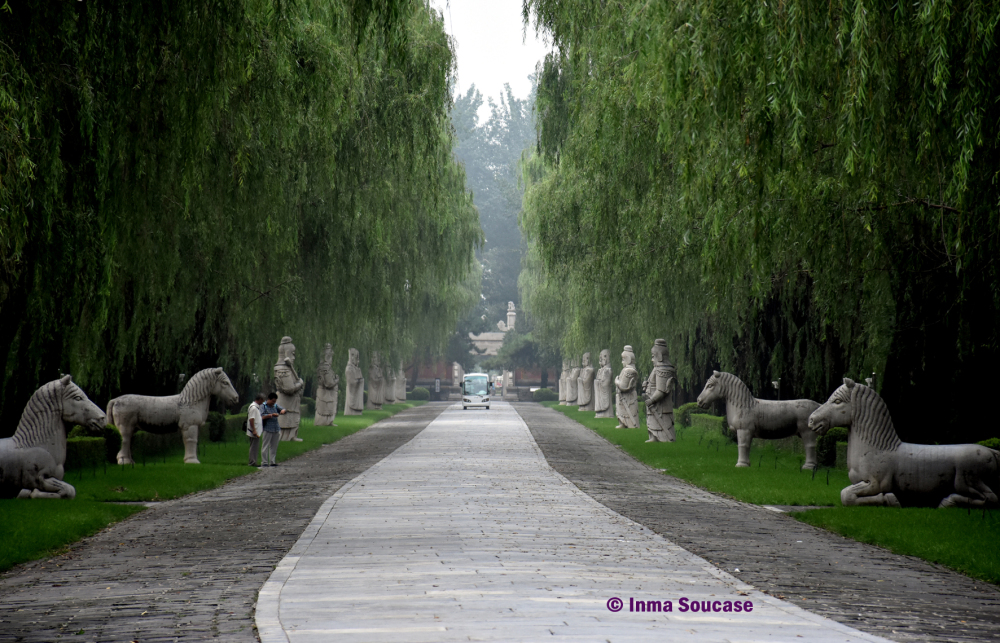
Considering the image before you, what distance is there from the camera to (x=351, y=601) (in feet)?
21.7

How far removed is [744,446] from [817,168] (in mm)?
9136

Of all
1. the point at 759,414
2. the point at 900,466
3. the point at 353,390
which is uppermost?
the point at 759,414

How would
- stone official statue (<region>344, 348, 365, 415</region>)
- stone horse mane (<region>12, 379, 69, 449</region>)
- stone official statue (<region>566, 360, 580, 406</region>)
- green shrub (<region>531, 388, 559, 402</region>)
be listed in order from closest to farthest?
1. stone horse mane (<region>12, 379, 69, 449</region>)
2. stone official statue (<region>344, 348, 365, 415</region>)
3. stone official statue (<region>566, 360, 580, 406</region>)
4. green shrub (<region>531, 388, 559, 402</region>)

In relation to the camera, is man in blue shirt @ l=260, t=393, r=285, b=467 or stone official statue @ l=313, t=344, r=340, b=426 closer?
man in blue shirt @ l=260, t=393, r=285, b=467

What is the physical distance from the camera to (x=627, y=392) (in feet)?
115

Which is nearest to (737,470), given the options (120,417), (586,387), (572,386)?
(120,417)

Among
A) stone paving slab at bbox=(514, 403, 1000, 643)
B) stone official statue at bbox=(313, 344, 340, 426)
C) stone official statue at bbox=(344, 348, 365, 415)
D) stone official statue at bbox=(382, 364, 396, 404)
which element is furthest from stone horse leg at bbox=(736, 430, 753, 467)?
stone official statue at bbox=(382, 364, 396, 404)

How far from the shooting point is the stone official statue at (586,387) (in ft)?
173

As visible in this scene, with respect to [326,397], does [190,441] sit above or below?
below

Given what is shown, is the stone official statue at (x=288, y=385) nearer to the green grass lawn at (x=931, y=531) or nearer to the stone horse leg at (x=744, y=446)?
the stone horse leg at (x=744, y=446)

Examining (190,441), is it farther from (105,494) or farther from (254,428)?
(105,494)

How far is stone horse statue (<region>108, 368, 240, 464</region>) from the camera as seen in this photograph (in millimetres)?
19328

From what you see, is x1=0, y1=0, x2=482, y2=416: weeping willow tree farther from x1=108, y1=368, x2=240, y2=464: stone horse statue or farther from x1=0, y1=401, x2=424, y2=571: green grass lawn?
x1=0, y1=401, x2=424, y2=571: green grass lawn

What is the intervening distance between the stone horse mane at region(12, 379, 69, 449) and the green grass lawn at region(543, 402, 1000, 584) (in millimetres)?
9466
